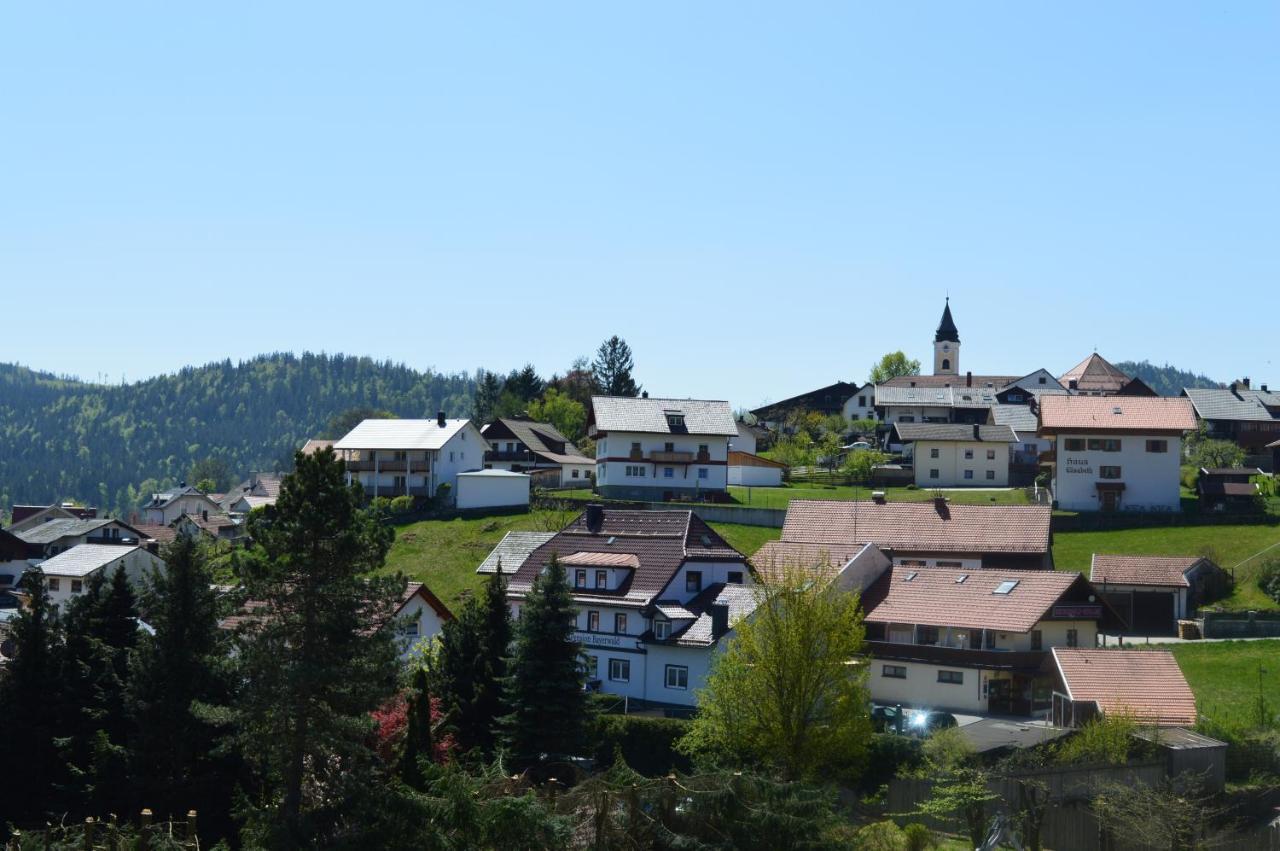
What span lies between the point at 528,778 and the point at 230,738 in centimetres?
1187

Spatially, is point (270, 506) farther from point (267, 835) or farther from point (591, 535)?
point (591, 535)

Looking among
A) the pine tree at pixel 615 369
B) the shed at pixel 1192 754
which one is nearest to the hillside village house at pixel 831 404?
the pine tree at pixel 615 369

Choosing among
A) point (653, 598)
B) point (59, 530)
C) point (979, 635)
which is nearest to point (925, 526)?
point (979, 635)

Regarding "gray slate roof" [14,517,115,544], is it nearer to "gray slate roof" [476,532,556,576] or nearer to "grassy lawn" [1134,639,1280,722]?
"gray slate roof" [476,532,556,576]

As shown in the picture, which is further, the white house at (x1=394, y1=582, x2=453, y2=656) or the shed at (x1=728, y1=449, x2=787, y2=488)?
the shed at (x1=728, y1=449, x2=787, y2=488)

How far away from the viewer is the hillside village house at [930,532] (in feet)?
196

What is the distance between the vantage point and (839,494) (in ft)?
276

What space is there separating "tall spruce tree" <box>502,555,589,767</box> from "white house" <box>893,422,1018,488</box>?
170 ft

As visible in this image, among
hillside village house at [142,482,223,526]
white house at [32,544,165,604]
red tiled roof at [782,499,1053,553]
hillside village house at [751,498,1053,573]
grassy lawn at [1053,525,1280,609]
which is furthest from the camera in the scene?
hillside village house at [142,482,223,526]

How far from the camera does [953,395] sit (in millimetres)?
111438

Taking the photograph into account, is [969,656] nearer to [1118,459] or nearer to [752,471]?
[1118,459]

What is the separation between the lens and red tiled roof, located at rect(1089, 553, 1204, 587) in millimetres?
57312

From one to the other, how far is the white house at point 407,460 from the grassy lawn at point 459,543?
10182mm

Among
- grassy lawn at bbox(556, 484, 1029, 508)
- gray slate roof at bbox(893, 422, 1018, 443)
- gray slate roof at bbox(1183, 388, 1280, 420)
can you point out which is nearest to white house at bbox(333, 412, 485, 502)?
grassy lawn at bbox(556, 484, 1029, 508)
